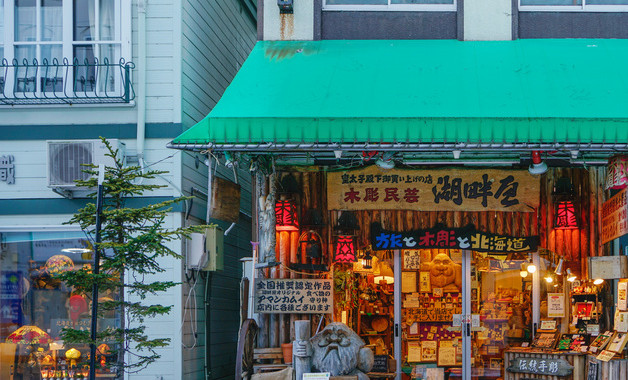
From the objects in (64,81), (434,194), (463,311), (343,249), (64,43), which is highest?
(64,43)

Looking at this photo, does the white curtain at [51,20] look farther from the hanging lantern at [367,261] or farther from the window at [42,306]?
the hanging lantern at [367,261]

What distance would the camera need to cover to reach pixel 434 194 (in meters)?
12.7

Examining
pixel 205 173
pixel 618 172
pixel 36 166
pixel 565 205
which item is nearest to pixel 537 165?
pixel 618 172

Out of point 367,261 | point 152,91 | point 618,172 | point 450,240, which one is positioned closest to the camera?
point 618,172

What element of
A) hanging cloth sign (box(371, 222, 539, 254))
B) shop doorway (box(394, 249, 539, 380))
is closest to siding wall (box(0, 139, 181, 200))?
hanging cloth sign (box(371, 222, 539, 254))

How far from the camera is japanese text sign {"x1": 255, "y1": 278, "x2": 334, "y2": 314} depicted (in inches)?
463

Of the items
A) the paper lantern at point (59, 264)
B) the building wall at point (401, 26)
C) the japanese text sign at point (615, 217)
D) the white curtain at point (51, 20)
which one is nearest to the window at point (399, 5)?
the building wall at point (401, 26)

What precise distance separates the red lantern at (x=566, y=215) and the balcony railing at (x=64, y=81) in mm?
6888

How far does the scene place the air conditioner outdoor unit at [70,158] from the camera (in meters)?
11.5

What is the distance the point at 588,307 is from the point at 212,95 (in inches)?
285

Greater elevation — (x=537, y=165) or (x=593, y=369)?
(x=537, y=165)

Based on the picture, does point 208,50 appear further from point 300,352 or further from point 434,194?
point 300,352

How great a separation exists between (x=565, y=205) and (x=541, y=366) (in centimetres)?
256

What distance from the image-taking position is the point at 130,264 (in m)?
9.48
